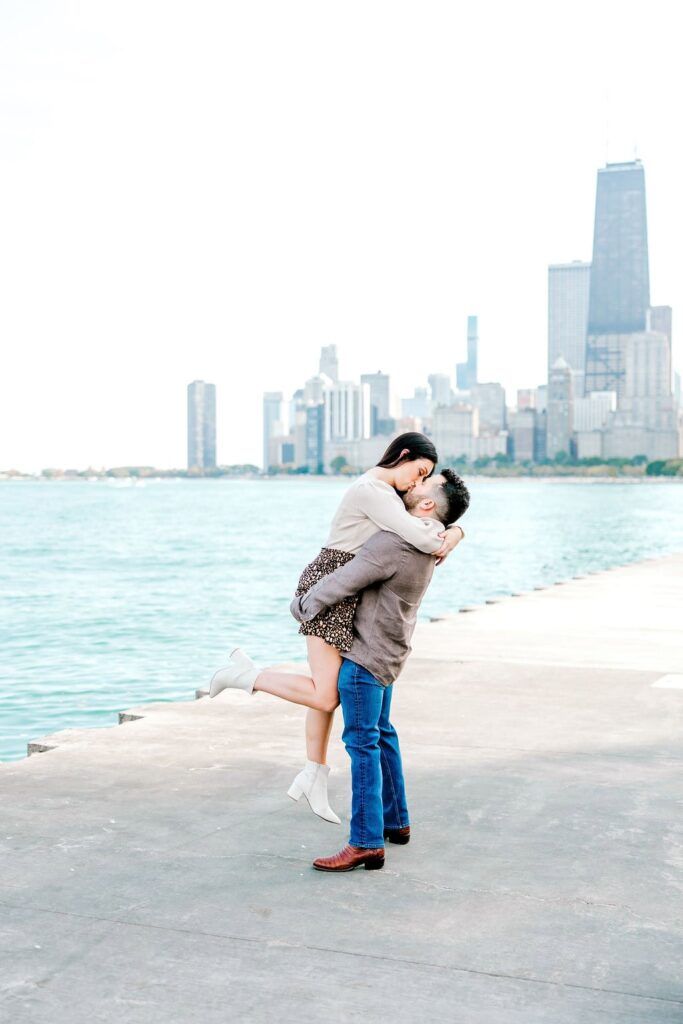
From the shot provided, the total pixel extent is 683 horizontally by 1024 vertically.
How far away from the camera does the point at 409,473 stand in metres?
5.14

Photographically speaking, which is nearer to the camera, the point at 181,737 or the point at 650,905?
the point at 650,905

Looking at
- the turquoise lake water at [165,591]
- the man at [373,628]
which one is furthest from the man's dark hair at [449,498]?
the turquoise lake water at [165,591]

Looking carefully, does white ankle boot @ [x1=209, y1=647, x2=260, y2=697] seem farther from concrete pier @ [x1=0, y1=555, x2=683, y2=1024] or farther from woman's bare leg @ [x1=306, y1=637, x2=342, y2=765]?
concrete pier @ [x1=0, y1=555, x2=683, y2=1024]

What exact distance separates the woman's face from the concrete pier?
1.52m

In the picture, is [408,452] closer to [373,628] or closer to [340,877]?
[373,628]

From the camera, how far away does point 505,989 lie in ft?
12.6

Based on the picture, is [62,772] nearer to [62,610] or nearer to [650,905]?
[650,905]

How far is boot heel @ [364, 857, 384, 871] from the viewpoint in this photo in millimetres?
4977

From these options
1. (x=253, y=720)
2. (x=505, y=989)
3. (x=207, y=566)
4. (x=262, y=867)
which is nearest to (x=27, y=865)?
(x=262, y=867)

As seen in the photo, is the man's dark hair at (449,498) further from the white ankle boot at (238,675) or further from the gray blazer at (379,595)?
the white ankle boot at (238,675)

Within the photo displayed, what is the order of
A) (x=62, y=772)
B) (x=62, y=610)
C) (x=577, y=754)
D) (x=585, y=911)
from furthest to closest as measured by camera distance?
(x=62, y=610) < (x=577, y=754) < (x=62, y=772) < (x=585, y=911)

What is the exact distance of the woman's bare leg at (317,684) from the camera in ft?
16.9

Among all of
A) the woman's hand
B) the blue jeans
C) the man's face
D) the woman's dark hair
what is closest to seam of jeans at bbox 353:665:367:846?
the blue jeans

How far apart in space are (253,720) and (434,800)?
7.35 ft
